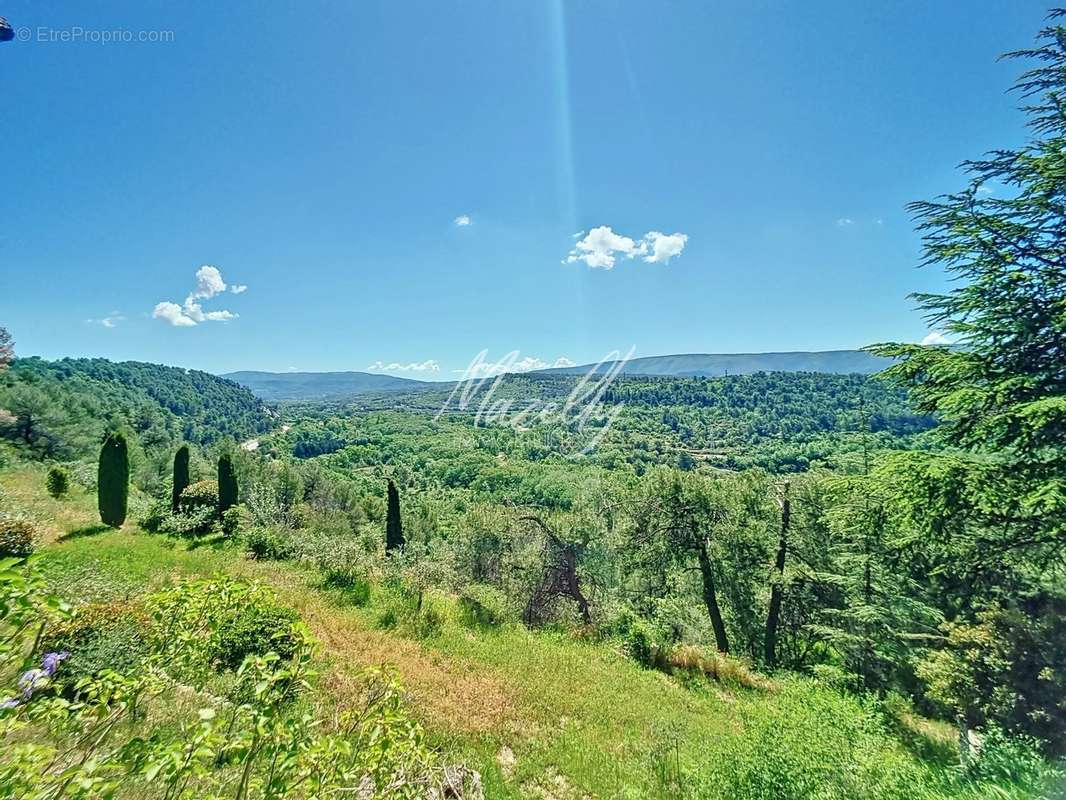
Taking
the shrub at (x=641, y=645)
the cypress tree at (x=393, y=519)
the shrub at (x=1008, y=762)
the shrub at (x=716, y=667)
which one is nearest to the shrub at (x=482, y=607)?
the shrub at (x=641, y=645)

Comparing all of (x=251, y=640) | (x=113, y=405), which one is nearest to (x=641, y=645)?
(x=251, y=640)

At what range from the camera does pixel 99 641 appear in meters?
5.41

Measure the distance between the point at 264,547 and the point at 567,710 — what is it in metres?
11.2

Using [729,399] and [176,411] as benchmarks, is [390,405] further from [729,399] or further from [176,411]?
[729,399]

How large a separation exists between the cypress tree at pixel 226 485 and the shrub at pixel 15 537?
318 inches

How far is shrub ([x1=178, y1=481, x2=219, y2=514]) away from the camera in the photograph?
56.0 feet

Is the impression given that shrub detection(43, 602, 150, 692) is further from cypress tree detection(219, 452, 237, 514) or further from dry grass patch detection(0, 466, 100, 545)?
cypress tree detection(219, 452, 237, 514)

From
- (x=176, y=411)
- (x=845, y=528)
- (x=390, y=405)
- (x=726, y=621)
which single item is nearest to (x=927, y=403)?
(x=845, y=528)

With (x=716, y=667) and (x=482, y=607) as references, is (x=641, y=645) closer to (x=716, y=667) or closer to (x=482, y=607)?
(x=716, y=667)

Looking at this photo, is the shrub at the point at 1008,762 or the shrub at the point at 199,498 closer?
the shrub at the point at 1008,762

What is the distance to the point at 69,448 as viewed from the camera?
A: 36500 millimetres

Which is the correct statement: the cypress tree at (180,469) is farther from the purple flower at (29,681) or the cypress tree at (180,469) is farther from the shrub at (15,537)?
the purple flower at (29,681)

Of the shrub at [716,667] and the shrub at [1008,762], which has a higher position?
the shrub at [1008,762]

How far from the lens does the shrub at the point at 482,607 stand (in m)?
11.6
